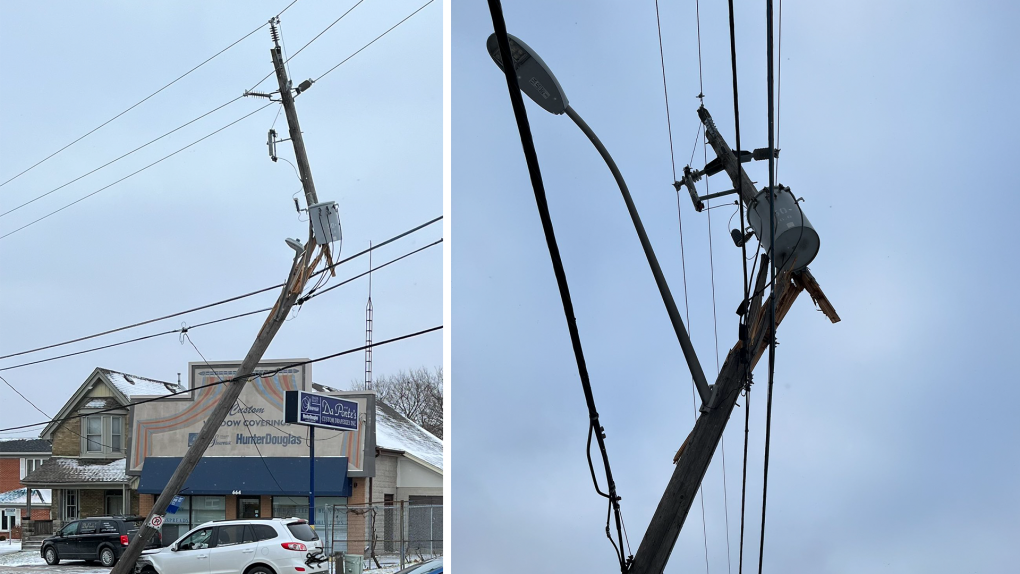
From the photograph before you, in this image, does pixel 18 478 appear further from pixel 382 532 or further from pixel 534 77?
pixel 534 77

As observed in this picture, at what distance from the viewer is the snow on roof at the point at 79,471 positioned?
31.0 meters

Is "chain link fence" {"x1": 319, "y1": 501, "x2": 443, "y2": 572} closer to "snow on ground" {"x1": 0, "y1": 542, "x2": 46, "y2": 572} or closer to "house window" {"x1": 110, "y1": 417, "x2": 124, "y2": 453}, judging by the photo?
"snow on ground" {"x1": 0, "y1": 542, "x2": 46, "y2": 572}

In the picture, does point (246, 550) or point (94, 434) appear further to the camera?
point (94, 434)

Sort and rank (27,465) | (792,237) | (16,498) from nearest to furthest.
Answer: (792,237) < (16,498) < (27,465)

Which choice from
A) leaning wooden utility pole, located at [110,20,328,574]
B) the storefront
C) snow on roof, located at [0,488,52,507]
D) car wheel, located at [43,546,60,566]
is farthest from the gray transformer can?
snow on roof, located at [0,488,52,507]

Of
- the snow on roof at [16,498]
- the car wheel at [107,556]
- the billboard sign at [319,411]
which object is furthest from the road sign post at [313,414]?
the snow on roof at [16,498]

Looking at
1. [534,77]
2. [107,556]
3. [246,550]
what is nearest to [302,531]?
[246,550]

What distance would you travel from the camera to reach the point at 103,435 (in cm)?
3225

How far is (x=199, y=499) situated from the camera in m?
27.4

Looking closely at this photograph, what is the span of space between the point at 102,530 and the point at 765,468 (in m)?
23.0

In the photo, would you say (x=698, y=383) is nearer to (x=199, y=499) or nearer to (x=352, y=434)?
(x=352, y=434)

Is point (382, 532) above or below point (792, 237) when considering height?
below

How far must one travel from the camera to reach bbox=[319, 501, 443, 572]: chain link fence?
24.4 meters

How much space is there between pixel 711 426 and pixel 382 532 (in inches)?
825
